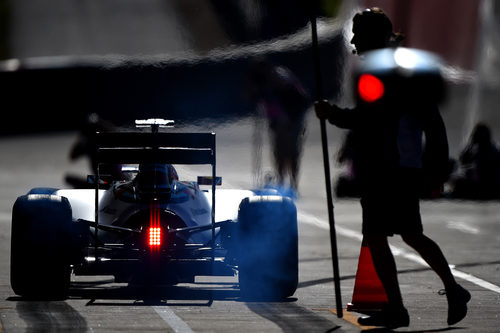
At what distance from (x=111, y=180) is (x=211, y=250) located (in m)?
1.64

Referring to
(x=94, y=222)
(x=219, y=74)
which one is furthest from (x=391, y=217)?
(x=219, y=74)

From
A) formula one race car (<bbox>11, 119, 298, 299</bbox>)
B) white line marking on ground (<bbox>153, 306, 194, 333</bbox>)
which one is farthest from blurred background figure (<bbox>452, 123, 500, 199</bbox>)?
white line marking on ground (<bbox>153, 306, 194, 333</bbox>)

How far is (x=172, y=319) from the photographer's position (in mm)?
9125

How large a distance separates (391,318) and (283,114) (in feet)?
39.2

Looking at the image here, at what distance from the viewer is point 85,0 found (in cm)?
1644

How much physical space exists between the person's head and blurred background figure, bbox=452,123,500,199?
1222 cm

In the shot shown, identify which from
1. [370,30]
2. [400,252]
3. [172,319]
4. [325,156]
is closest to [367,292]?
[325,156]

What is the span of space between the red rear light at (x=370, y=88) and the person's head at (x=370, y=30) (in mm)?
177

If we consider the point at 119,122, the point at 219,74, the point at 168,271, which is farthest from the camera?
the point at 119,122

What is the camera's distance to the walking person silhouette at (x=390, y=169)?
29.1 ft

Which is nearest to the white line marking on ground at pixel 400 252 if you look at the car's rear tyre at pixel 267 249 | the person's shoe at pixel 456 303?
the car's rear tyre at pixel 267 249

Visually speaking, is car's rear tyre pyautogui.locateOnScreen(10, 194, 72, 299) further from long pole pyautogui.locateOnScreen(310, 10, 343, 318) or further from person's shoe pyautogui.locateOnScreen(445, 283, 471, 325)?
person's shoe pyautogui.locateOnScreen(445, 283, 471, 325)

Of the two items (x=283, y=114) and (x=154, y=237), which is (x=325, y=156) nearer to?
(x=154, y=237)

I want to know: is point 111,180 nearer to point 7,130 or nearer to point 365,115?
point 365,115
